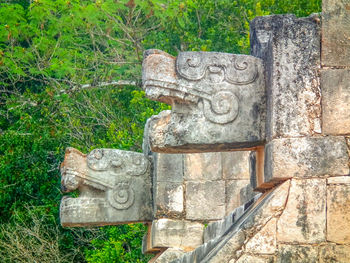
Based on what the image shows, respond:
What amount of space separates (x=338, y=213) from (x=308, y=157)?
15.0 inches

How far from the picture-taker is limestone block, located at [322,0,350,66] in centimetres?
541

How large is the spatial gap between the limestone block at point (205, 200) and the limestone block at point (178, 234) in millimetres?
95

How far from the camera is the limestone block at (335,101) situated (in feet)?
17.4

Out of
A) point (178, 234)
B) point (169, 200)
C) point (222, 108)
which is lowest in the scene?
point (178, 234)

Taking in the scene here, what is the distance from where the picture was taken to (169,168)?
8.25m

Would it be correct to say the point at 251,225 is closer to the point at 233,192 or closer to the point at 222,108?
the point at 222,108

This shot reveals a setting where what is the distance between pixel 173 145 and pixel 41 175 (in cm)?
1070

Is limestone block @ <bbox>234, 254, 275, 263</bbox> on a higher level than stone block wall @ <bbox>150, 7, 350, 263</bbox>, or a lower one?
lower

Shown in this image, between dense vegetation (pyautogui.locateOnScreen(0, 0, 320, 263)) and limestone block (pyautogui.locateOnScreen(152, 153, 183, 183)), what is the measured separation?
6.37 m

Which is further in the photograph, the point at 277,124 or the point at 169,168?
the point at 169,168

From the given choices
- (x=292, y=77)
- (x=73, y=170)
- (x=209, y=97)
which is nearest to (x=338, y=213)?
(x=292, y=77)

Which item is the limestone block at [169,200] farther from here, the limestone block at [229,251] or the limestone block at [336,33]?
the limestone block at [336,33]

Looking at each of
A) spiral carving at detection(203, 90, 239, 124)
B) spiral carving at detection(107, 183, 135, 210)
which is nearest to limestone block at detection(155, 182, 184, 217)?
spiral carving at detection(107, 183, 135, 210)

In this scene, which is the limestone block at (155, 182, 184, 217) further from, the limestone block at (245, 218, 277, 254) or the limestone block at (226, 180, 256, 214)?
the limestone block at (245, 218, 277, 254)
